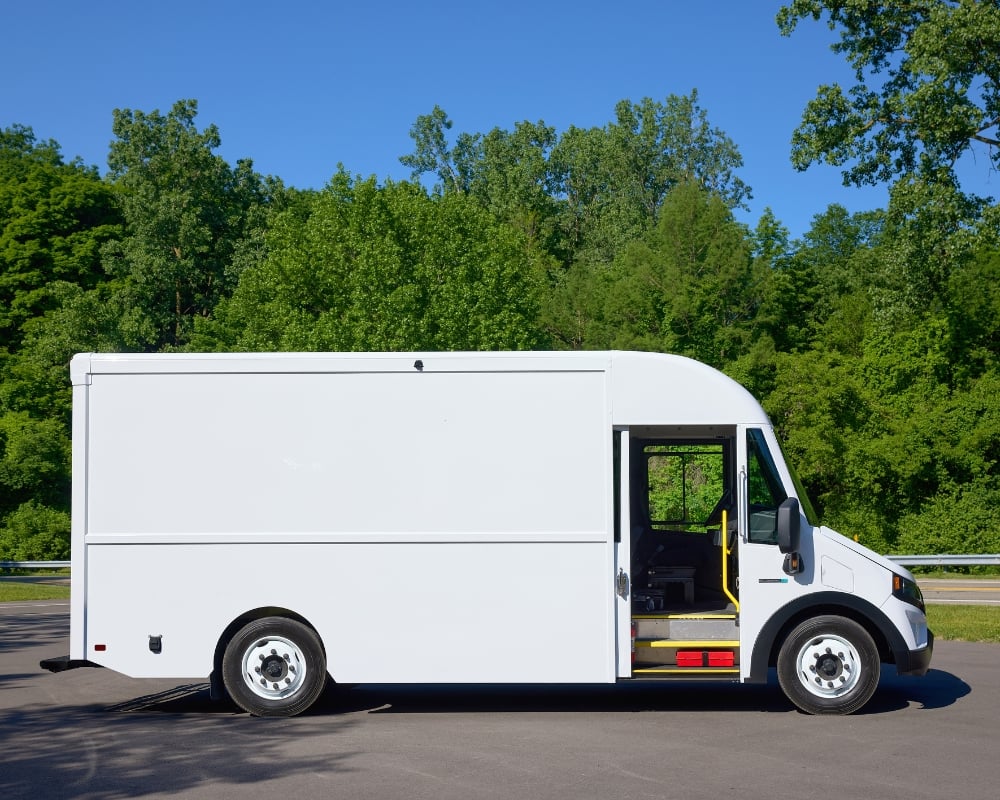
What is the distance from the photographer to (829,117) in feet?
91.6

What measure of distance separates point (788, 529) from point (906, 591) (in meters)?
1.19

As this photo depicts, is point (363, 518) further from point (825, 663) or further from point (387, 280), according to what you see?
point (387, 280)

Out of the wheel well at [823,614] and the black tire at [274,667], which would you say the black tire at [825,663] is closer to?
the wheel well at [823,614]

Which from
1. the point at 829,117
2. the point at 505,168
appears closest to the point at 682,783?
the point at 829,117

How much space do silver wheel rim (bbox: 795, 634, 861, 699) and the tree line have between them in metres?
19.1

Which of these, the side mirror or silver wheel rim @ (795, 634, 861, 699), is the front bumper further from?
the side mirror

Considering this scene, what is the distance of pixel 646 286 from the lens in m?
46.0

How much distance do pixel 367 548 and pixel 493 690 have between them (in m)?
2.53

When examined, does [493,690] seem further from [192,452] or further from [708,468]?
[192,452]

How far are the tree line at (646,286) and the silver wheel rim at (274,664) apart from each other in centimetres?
2128

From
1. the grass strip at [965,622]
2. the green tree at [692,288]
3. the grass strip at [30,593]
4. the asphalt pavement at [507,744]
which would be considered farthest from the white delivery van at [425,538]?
the green tree at [692,288]

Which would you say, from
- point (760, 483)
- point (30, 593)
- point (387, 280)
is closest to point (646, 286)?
point (387, 280)

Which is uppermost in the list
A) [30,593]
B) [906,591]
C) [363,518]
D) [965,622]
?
[363,518]

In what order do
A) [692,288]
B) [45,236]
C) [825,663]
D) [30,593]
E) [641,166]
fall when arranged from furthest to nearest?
[641,166] → [45,236] → [692,288] → [30,593] → [825,663]
